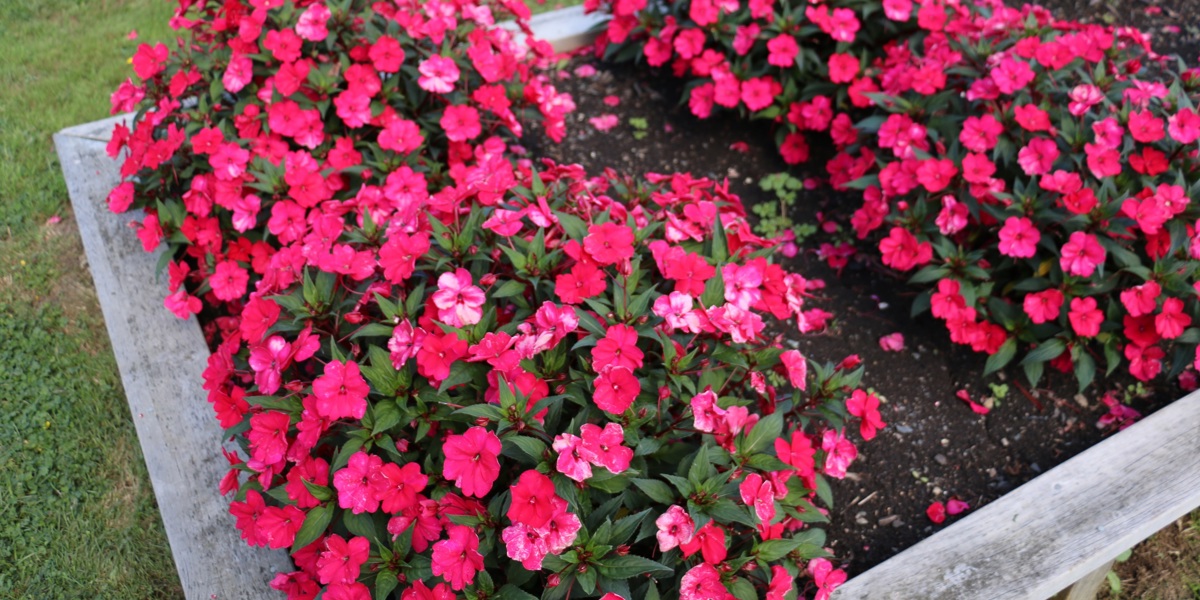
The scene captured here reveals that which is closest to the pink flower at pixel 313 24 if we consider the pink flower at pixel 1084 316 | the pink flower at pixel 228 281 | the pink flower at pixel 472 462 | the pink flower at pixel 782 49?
the pink flower at pixel 228 281

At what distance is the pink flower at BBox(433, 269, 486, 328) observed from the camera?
1.85m

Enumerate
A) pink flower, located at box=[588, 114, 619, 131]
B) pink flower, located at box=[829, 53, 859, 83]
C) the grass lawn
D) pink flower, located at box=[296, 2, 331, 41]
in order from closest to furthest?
the grass lawn < pink flower, located at box=[296, 2, 331, 41] < pink flower, located at box=[829, 53, 859, 83] < pink flower, located at box=[588, 114, 619, 131]

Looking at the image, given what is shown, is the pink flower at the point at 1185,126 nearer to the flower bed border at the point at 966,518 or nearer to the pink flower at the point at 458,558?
the flower bed border at the point at 966,518

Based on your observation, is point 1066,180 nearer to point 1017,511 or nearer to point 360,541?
point 1017,511

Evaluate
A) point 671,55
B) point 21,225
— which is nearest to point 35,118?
point 21,225

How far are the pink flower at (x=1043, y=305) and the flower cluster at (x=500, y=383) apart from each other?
60cm

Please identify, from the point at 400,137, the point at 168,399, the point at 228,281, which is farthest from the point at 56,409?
the point at 400,137

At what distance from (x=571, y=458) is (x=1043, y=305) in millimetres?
1602

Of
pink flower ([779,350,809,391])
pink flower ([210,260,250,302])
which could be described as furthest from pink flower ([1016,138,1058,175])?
pink flower ([210,260,250,302])

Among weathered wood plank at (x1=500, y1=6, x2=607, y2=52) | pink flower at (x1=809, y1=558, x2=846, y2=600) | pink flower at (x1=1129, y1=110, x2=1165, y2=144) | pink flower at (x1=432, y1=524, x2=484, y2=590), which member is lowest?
pink flower at (x1=809, y1=558, x2=846, y2=600)

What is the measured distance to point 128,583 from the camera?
2281 millimetres

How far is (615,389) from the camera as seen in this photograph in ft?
5.47

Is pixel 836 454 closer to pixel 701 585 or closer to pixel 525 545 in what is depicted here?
pixel 701 585

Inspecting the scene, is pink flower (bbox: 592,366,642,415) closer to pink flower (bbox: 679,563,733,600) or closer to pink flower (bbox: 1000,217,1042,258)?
pink flower (bbox: 679,563,733,600)
